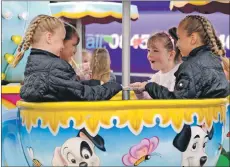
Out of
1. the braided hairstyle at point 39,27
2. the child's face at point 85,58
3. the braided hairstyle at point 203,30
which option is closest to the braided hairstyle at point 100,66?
the child's face at point 85,58

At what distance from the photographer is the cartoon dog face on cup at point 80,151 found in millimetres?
2609

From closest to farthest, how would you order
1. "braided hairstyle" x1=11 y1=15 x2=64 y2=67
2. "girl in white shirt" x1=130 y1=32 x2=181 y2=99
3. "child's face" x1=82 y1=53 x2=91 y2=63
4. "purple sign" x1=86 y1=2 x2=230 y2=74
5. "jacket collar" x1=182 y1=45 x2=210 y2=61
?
"braided hairstyle" x1=11 y1=15 x2=64 y2=67, "jacket collar" x1=182 y1=45 x2=210 y2=61, "girl in white shirt" x1=130 y1=32 x2=181 y2=99, "child's face" x1=82 y1=53 x2=91 y2=63, "purple sign" x1=86 y1=2 x2=230 y2=74

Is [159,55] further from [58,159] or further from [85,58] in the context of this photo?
[58,159]

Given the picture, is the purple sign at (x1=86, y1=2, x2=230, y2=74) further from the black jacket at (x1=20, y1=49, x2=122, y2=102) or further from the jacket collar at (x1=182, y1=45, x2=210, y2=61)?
the black jacket at (x1=20, y1=49, x2=122, y2=102)

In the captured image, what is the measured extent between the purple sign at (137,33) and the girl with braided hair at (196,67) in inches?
15.7

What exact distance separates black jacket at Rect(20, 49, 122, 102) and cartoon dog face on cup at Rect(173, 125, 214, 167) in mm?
402

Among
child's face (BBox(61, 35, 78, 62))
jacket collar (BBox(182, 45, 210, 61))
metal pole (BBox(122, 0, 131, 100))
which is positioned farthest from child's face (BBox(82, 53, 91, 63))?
jacket collar (BBox(182, 45, 210, 61))

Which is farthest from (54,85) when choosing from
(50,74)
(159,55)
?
(159,55)

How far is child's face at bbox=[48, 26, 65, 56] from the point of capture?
2.73 metres

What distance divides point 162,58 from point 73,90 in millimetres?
611

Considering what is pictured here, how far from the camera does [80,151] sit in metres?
2.62

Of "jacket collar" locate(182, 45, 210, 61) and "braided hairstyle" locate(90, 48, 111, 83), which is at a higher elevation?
"jacket collar" locate(182, 45, 210, 61)

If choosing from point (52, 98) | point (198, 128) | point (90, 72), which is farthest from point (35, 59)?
point (198, 128)

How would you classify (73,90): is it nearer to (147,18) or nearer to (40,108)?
(40,108)
